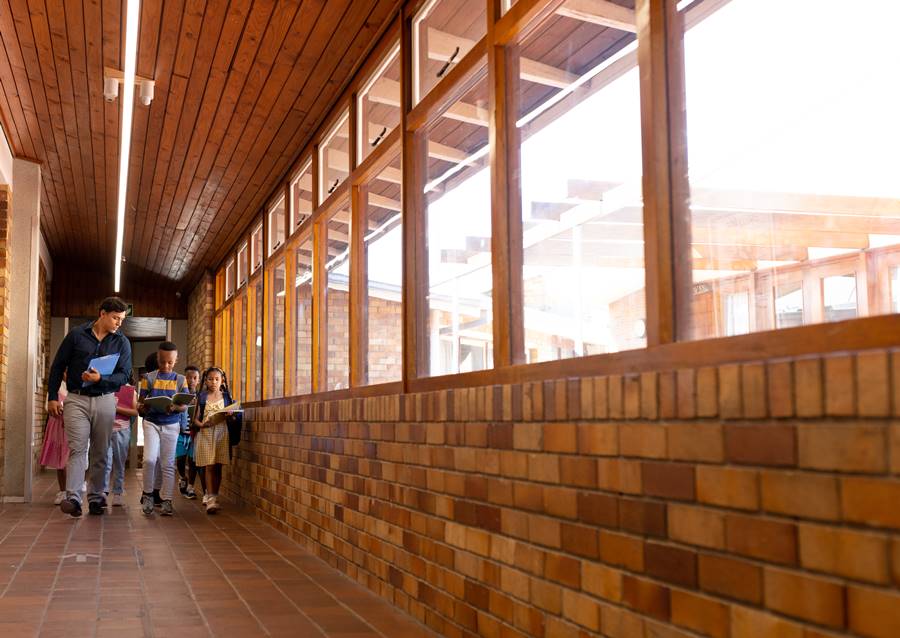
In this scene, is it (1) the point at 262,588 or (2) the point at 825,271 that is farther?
(1) the point at 262,588

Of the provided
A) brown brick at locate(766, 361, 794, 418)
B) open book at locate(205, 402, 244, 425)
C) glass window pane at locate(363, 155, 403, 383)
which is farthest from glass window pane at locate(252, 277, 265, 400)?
brown brick at locate(766, 361, 794, 418)

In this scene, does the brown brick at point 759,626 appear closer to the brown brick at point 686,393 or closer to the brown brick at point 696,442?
the brown brick at point 696,442

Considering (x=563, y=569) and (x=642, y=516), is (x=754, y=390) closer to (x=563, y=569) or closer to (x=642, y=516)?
(x=642, y=516)

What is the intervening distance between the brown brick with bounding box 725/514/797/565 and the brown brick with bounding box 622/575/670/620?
300 mm

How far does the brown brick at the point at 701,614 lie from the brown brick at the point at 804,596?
16 cm

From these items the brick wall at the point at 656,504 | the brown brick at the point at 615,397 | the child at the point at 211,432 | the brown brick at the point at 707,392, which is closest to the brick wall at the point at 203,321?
the child at the point at 211,432

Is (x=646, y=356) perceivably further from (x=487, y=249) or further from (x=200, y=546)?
(x=200, y=546)

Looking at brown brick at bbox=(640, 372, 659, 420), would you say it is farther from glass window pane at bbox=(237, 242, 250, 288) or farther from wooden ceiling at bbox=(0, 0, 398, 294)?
glass window pane at bbox=(237, 242, 250, 288)

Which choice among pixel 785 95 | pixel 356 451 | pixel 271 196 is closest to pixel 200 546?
pixel 356 451

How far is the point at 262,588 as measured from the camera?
180 inches

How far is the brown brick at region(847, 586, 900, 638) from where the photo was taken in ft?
5.17

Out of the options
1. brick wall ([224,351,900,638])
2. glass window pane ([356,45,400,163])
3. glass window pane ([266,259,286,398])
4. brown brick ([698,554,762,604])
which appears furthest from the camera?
glass window pane ([266,259,286,398])

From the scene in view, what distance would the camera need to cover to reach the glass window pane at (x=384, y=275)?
5008 mm

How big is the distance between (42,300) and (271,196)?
7.39 m
